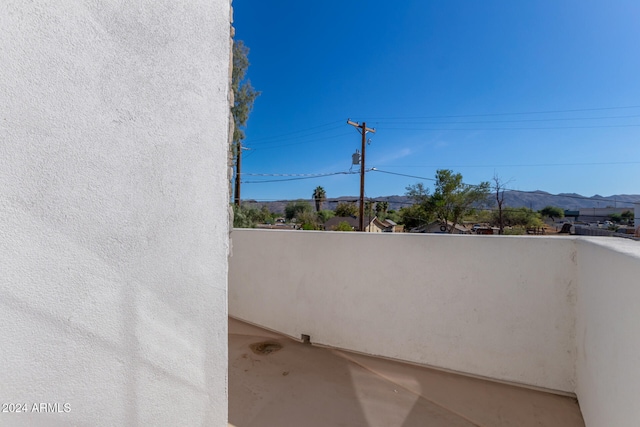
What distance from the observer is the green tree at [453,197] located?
2066 cm

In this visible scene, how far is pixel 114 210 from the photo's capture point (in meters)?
1.23

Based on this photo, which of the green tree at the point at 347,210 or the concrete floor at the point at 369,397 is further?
the green tree at the point at 347,210

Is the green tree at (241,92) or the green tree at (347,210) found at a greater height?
the green tree at (241,92)

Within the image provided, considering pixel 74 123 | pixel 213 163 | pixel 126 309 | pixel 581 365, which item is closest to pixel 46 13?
pixel 74 123

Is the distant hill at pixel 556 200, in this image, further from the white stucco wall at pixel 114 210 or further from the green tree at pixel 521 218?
the white stucco wall at pixel 114 210

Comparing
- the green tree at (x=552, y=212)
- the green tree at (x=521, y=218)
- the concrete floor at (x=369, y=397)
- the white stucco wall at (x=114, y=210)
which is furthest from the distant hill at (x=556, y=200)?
the white stucco wall at (x=114, y=210)

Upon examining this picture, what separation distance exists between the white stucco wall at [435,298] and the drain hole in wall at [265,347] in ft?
0.90

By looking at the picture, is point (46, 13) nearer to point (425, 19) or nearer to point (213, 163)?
point (213, 163)

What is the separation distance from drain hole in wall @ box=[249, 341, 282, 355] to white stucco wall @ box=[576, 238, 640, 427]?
3.03 metres

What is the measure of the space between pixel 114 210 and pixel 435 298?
3.11 metres

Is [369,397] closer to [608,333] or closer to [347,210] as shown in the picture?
[608,333]

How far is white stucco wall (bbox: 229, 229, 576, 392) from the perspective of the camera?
110 inches

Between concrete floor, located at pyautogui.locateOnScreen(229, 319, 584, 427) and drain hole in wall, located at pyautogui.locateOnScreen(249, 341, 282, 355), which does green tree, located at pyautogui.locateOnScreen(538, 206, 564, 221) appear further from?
drain hole in wall, located at pyautogui.locateOnScreen(249, 341, 282, 355)

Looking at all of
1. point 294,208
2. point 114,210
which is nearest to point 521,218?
point 294,208
